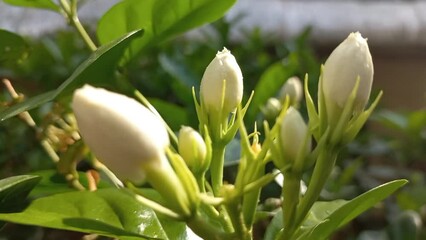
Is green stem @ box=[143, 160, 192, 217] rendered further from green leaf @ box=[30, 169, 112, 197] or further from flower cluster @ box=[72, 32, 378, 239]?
green leaf @ box=[30, 169, 112, 197]

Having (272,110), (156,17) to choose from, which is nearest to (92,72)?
(156,17)

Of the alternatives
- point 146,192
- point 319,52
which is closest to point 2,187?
point 146,192

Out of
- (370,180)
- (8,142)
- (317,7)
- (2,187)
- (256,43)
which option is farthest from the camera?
(317,7)

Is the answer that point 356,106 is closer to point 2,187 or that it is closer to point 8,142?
point 2,187

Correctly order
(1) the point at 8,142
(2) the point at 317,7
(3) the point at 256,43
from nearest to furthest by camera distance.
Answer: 1. (1) the point at 8,142
2. (3) the point at 256,43
3. (2) the point at 317,7

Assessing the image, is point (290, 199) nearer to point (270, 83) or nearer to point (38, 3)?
point (38, 3)

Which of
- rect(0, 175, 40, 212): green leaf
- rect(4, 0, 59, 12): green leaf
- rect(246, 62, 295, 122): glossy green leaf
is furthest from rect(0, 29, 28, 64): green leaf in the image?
rect(246, 62, 295, 122): glossy green leaf

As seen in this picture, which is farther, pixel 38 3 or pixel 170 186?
pixel 38 3
